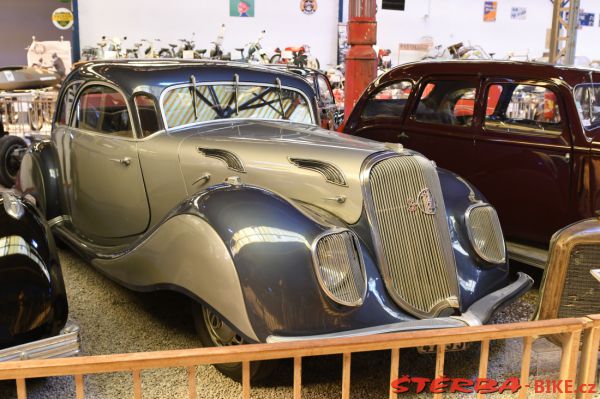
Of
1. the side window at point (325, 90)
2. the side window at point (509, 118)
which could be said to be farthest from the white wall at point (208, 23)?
the side window at point (509, 118)

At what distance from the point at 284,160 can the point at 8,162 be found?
467 cm

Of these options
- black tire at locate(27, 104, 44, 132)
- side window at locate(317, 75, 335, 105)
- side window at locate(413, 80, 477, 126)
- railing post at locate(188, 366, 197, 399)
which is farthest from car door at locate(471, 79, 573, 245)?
black tire at locate(27, 104, 44, 132)

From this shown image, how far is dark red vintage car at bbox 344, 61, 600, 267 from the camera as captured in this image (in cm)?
423

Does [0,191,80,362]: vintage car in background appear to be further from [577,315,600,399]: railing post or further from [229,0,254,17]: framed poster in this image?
[229,0,254,17]: framed poster

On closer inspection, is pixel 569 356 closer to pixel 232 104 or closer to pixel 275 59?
pixel 232 104

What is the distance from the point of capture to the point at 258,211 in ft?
8.55

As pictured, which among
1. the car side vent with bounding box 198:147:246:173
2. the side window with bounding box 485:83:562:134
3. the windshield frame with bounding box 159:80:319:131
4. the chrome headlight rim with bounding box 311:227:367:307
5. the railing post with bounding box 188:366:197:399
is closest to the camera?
the railing post with bounding box 188:366:197:399

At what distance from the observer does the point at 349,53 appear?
8.15 meters

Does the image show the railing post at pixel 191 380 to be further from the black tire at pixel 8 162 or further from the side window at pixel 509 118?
the black tire at pixel 8 162

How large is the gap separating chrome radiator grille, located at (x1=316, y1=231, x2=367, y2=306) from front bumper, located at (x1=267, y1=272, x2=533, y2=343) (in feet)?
0.48

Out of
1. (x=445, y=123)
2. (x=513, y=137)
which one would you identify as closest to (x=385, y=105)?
(x=445, y=123)

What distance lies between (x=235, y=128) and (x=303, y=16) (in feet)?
32.1

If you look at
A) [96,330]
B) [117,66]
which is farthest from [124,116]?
[96,330]

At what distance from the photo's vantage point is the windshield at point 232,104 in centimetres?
370
